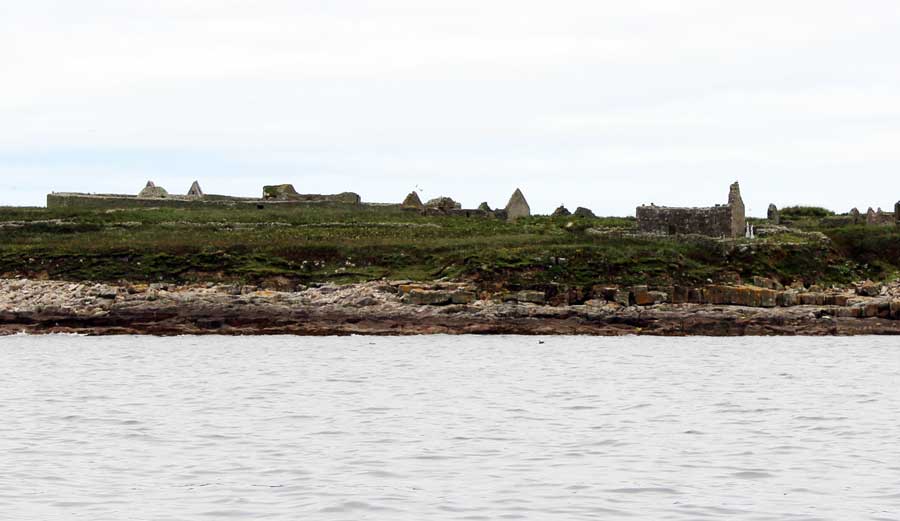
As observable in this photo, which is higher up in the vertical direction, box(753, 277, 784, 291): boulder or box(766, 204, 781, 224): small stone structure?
box(766, 204, 781, 224): small stone structure

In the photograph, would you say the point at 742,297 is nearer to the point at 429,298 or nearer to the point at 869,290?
the point at 869,290

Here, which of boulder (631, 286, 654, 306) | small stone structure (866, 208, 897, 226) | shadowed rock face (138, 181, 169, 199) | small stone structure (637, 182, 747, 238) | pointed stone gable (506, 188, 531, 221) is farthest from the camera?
shadowed rock face (138, 181, 169, 199)

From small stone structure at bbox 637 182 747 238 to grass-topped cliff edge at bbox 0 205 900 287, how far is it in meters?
0.94

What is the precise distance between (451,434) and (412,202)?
163 feet

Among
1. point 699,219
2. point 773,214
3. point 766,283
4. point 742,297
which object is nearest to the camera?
point 742,297

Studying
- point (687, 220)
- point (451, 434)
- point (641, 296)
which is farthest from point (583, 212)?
point (451, 434)

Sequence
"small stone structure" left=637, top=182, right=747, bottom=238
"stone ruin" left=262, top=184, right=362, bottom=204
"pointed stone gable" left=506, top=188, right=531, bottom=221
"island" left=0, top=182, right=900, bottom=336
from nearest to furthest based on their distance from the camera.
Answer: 1. "island" left=0, top=182, right=900, bottom=336
2. "small stone structure" left=637, top=182, right=747, bottom=238
3. "pointed stone gable" left=506, top=188, right=531, bottom=221
4. "stone ruin" left=262, top=184, right=362, bottom=204

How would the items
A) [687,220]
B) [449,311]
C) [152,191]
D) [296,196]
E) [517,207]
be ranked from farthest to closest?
[152,191] < [296,196] < [517,207] < [687,220] < [449,311]

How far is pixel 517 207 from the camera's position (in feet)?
247

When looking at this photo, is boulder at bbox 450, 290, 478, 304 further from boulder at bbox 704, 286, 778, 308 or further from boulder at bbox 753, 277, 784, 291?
boulder at bbox 753, 277, 784, 291

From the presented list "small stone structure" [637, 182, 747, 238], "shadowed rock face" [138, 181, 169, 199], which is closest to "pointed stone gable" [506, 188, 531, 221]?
"small stone structure" [637, 182, 747, 238]

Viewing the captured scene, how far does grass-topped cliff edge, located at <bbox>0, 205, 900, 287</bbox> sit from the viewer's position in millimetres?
55375

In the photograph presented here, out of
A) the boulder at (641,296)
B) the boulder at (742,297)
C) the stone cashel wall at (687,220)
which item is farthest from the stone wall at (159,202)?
the boulder at (742,297)

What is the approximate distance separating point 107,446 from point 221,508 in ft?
21.9
